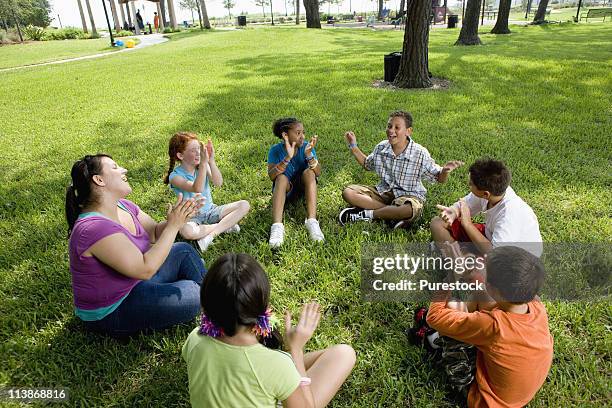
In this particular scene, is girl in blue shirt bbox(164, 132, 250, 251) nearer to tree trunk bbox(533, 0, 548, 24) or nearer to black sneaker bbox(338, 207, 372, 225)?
black sneaker bbox(338, 207, 372, 225)

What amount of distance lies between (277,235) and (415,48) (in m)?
6.64

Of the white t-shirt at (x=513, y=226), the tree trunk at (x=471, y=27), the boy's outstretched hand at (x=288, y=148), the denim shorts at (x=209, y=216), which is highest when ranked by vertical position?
the tree trunk at (x=471, y=27)

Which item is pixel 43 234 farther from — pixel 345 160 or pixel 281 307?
pixel 345 160

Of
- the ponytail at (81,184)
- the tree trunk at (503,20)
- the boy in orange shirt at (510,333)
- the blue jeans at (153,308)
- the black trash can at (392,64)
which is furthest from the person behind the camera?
the tree trunk at (503,20)

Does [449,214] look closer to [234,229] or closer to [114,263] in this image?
[234,229]

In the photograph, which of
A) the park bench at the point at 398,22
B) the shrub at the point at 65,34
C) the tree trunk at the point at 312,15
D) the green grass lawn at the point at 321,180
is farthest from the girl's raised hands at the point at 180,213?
the shrub at the point at 65,34

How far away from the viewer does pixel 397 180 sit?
3.62m

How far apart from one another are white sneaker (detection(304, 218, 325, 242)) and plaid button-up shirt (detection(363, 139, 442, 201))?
0.78m

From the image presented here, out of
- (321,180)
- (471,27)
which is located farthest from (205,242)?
(471,27)

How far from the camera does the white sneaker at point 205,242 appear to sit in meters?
3.28

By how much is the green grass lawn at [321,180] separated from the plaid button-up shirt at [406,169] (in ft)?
1.17

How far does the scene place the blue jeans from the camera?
2.32m

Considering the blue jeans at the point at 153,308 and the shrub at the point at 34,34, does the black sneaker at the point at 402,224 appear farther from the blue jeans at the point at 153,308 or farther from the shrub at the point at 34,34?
the shrub at the point at 34,34

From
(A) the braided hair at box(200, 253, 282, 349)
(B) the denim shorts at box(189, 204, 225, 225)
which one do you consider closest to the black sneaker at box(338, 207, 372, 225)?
(B) the denim shorts at box(189, 204, 225, 225)
